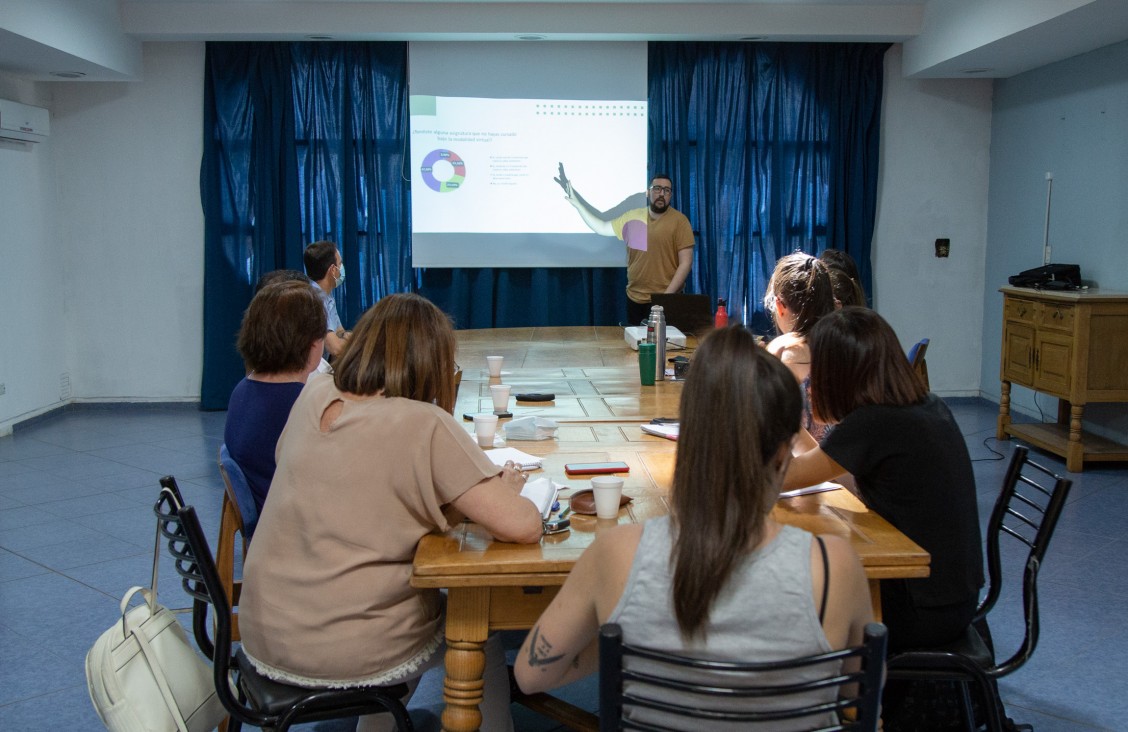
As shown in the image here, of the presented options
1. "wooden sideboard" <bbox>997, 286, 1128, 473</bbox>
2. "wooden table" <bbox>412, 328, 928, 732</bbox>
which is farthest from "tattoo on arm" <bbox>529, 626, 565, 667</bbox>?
"wooden sideboard" <bbox>997, 286, 1128, 473</bbox>

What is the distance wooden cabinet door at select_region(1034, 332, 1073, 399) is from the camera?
5.29 meters

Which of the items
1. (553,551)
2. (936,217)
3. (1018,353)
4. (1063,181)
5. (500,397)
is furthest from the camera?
(936,217)

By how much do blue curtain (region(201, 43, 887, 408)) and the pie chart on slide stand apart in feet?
0.57

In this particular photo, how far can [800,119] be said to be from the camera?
6.96 m

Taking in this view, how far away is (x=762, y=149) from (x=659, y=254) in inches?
42.2

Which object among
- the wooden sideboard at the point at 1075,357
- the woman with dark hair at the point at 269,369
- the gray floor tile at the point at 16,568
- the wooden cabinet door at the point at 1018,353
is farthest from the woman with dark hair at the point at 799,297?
the wooden cabinet door at the point at 1018,353

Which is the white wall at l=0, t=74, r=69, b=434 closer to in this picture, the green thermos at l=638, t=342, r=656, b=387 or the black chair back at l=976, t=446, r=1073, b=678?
the green thermos at l=638, t=342, r=656, b=387

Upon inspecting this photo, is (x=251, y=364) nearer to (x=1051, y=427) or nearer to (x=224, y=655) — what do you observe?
(x=224, y=655)

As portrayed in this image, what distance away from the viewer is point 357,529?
1.87 m

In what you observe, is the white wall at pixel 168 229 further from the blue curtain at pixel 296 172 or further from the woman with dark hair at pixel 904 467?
the woman with dark hair at pixel 904 467

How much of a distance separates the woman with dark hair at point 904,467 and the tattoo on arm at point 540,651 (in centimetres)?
82

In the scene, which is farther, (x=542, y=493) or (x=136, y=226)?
(x=136, y=226)

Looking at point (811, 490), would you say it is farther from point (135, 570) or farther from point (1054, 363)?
point (1054, 363)

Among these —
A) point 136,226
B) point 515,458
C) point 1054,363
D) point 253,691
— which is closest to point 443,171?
point 136,226
